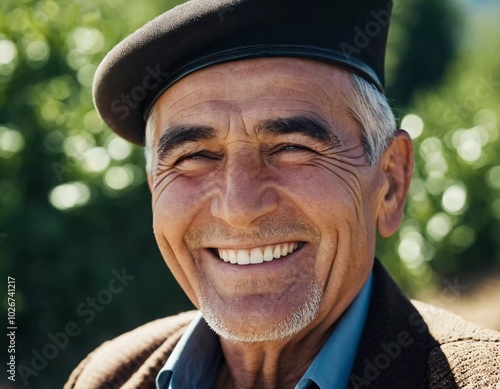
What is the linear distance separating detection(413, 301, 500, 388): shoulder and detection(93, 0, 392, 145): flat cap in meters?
0.81

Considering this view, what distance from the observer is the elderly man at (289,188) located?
2.29m

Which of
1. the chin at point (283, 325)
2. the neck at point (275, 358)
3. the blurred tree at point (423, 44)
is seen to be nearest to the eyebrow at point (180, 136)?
the chin at point (283, 325)

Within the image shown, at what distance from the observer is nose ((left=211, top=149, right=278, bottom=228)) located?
7.45 feet

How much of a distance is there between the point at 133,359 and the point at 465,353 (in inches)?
48.7

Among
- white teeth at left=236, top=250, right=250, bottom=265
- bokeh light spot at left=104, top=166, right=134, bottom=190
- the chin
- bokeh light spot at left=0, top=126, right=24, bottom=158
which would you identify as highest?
bokeh light spot at left=0, top=126, right=24, bottom=158

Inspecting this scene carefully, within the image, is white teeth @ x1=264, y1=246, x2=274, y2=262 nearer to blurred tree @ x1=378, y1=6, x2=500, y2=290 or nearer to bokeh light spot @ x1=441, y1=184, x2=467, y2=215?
blurred tree @ x1=378, y1=6, x2=500, y2=290

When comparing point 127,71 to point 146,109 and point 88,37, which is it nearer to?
point 146,109

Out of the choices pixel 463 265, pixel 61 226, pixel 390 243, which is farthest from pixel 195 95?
pixel 463 265

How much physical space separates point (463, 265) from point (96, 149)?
4.57 metres

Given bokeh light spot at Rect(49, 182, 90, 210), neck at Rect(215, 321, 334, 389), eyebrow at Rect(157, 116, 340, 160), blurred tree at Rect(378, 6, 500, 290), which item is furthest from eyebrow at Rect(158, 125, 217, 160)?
blurred tree at Rect(378, 6, 500, 290)

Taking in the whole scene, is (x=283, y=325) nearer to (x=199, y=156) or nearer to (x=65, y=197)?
(x=199, y=156)

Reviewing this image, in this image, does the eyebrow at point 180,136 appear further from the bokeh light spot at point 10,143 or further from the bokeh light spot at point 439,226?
the bokeh light spot at point 439,226

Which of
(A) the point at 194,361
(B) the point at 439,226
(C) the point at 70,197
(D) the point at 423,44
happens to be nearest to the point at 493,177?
(B) the point at 439,226

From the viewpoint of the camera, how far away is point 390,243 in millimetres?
7277
